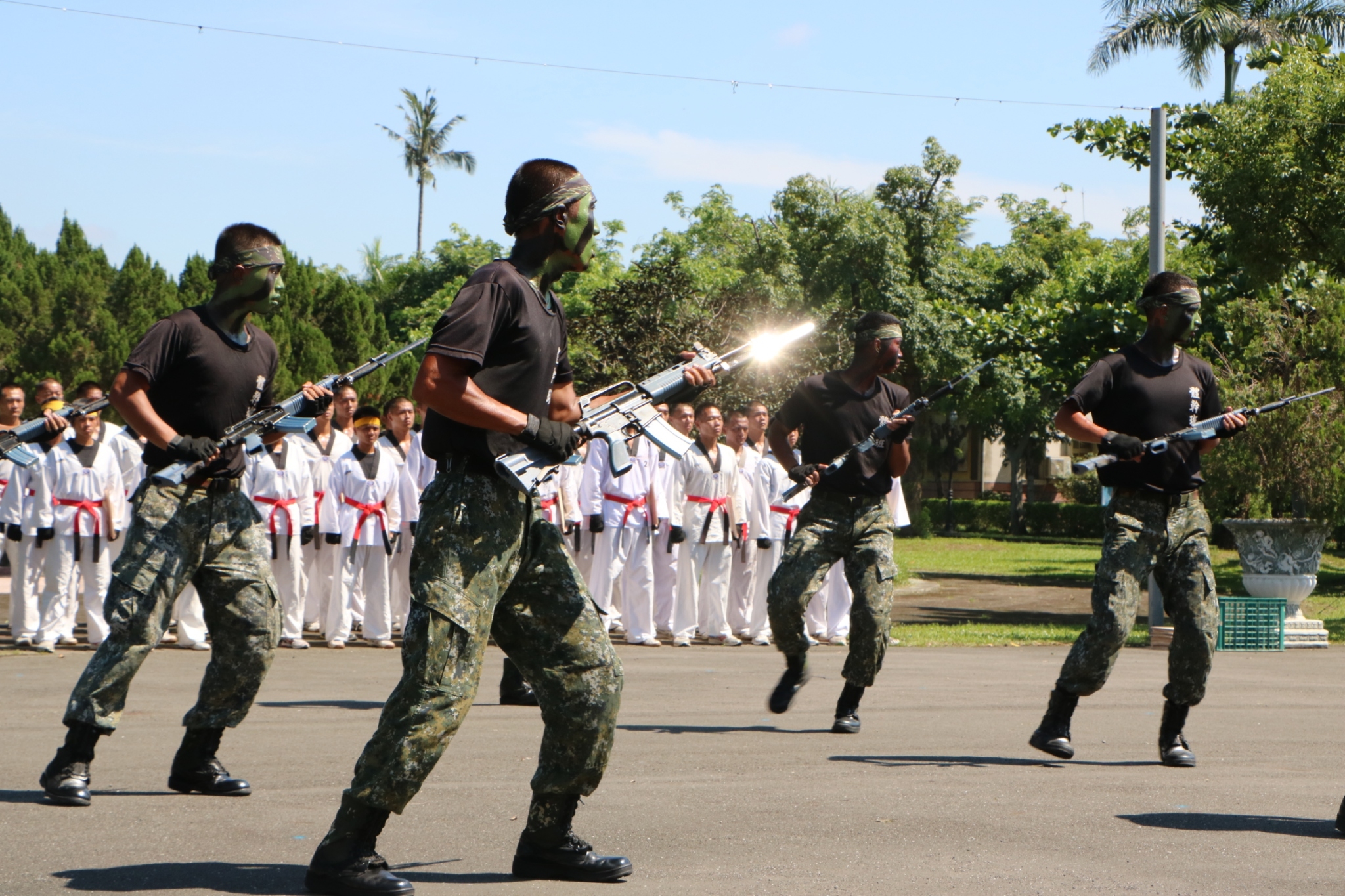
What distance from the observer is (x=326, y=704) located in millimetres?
9117

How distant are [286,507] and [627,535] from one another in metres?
3.17

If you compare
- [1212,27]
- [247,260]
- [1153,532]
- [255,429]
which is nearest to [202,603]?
[255,429]

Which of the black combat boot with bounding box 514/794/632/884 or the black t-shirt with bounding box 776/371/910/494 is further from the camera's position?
the black t-shirt with bounding box 776/371/910/494

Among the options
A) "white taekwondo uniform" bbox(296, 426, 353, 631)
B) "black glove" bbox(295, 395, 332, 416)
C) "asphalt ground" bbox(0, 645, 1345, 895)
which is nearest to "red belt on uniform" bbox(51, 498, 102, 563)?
"white taekwondo uniform" bbox(296, 426, 353, 631)

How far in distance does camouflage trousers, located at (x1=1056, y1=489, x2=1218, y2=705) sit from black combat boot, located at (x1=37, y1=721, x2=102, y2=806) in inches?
165

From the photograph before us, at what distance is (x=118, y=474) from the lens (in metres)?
12.9

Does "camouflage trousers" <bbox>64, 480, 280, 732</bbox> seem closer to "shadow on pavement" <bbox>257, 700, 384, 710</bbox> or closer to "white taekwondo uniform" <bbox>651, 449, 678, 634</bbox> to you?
"shadow on pavement" <bbox>257, 700, 384, 710</bbox>

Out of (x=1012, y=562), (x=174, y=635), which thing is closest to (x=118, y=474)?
(x=174, y=635)

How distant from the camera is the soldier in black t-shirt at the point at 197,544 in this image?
5836 millimetres

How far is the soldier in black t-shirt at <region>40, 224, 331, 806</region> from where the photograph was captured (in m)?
5.84

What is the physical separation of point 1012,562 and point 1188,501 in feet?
81.0

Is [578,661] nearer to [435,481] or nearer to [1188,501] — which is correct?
[435,481]

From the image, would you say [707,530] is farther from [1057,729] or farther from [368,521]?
[1057,729]

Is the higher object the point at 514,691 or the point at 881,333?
the point at 881,333
